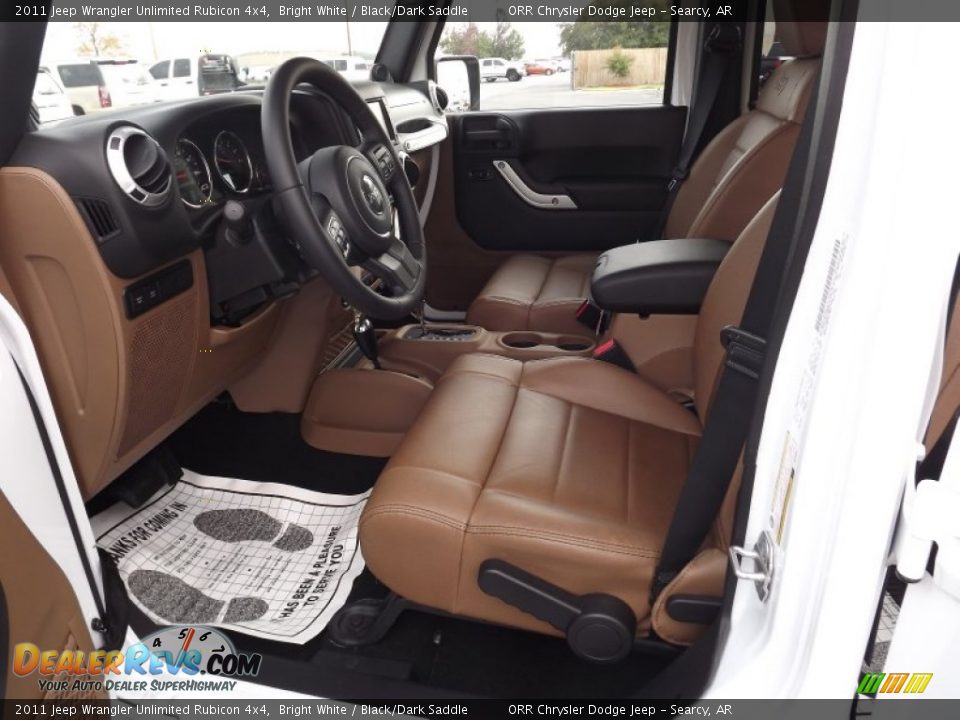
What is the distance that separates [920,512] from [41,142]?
3.67ft

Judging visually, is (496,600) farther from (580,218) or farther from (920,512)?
(580,218)

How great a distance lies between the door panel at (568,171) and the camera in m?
2.60

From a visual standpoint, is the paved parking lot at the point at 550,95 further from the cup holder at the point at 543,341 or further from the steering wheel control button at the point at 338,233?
the steering wheel control button at the point at 338,233

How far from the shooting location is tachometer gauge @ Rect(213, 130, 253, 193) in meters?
1.33

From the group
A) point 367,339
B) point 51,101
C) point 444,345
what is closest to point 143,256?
point 51,101

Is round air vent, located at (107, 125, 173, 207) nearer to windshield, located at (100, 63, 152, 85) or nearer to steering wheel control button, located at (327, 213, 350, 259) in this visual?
steering wheel control button, located at (327, 213, 350, 259)

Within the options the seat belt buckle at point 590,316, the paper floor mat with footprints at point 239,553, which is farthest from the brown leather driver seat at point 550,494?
the seat belt buckle at point 590,316

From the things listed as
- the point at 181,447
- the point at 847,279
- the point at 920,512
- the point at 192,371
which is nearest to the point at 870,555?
the point at 920,512

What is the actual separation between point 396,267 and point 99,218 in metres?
0.46

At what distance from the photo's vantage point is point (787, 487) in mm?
658

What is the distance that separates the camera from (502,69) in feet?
8.27

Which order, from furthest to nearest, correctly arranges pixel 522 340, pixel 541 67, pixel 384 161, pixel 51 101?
pixel 541 67 < pixel 522 340 < pixel 384 161 < pixel 51 101

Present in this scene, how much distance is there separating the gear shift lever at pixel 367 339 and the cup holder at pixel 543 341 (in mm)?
316

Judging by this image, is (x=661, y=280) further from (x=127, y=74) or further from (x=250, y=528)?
(x=127, y=74)
